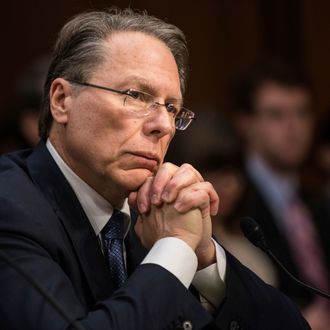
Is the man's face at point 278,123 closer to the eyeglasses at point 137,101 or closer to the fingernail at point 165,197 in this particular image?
the eyeglasses at point 137,101

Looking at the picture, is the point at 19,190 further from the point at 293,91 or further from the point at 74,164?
the point at 293,91

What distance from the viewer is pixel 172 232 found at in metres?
2.18

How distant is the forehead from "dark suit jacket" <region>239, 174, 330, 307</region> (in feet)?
5.70

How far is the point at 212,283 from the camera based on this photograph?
2.33 m

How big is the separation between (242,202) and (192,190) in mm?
1884

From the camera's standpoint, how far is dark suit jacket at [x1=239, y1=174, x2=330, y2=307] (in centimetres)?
397

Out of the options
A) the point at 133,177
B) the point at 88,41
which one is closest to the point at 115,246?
the point at 133,177

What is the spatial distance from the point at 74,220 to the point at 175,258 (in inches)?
12.9

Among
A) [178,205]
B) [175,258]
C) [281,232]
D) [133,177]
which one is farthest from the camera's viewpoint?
[281,232]

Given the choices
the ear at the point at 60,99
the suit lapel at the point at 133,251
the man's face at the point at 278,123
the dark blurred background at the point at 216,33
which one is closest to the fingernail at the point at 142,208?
the suit lapel at the point at 133,251

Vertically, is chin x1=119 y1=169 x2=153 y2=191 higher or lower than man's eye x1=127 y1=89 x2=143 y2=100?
lower

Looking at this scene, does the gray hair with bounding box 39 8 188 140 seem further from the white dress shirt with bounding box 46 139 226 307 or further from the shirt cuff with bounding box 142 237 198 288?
the shirt cuff with bounding box 142 237 198 288

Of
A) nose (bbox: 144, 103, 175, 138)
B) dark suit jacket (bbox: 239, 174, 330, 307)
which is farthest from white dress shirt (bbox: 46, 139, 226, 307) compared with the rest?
dark suit jacket (bbox: 239, 174, 330, 307)

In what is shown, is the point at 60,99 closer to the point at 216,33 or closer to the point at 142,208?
the point at 142,208
